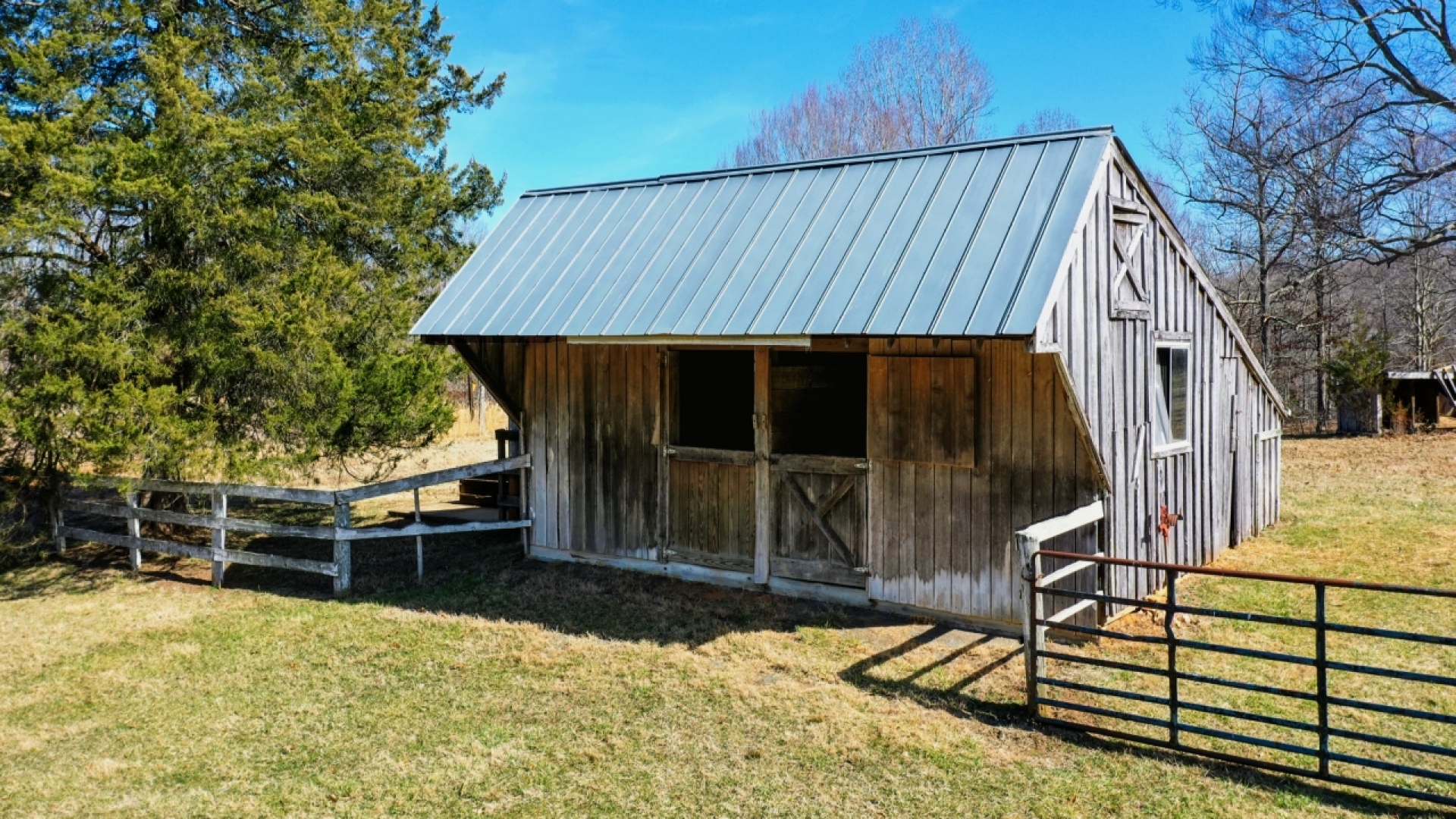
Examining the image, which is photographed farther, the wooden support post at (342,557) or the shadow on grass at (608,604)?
the wooden support post at (342,557)

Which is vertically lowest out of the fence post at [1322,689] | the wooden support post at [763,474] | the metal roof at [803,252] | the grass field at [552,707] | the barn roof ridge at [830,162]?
the grass field at [552,707]

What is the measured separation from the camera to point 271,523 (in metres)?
10.0

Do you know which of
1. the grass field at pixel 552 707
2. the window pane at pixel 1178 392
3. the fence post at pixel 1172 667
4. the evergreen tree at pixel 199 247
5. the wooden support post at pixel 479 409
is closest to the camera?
the grass field at pixel 552 707

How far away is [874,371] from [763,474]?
146cm

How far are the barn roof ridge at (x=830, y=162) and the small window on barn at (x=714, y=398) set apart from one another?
1.93 meters

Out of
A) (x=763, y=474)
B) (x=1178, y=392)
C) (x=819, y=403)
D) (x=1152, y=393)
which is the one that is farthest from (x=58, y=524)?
(x=1178, y=392)

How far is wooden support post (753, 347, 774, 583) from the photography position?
883 centimetres

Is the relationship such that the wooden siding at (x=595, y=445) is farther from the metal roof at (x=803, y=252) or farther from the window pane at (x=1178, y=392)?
the window pane at (x=1178, y=392)

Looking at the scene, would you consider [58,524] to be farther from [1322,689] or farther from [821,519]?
[1322,689]

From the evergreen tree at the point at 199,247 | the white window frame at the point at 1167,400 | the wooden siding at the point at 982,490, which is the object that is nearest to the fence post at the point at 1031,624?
the wooden siding at the point at 982,490

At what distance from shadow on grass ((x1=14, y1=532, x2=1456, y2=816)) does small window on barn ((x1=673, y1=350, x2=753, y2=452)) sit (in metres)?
1.69

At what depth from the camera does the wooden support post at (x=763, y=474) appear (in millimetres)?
8828

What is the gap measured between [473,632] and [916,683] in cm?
371

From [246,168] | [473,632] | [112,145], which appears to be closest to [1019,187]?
[473,632]
